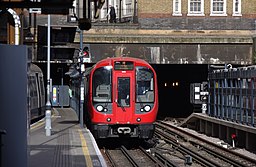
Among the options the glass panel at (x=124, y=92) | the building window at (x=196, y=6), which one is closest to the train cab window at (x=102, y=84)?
the glass panel at (x=124, y=92)

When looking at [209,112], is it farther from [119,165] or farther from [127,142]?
[119,165]

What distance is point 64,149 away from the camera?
54.1ft

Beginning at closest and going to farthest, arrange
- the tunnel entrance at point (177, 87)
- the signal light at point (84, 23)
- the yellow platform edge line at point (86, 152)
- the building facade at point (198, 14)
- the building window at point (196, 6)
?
1. the signal light at point (84, 23)
2. the yellow platform edge line at point (86, 152)
3. the building facade at point (198, 14)
4. the building window at point (196, 6)
5. the tunnel entrance at point (177, 87)

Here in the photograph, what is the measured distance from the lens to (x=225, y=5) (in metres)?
37.7

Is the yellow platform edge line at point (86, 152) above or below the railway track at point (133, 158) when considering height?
above

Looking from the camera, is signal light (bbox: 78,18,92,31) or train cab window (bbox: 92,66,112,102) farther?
train cab window (bbox: 92,66,112,102)

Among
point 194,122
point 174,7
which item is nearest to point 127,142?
point 194,122

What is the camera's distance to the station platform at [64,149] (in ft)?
44.4

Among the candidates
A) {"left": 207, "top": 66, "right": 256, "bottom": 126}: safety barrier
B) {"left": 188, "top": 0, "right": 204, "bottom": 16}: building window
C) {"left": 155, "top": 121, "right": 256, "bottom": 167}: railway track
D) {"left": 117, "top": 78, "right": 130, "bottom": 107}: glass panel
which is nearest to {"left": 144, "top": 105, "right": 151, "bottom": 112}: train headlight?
{"left": 117, "top": 78, "right": 130, "bottom": 107}: glass panel

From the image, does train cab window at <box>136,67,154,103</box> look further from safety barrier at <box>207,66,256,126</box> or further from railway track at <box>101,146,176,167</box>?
safety barrier at <box>207,66,256,126</box>

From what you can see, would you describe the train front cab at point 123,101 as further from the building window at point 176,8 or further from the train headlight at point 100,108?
the building window at point 176,8

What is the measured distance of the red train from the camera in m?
18.8

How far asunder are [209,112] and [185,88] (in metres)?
20.1

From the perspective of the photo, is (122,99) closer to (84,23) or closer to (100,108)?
(100,108)
